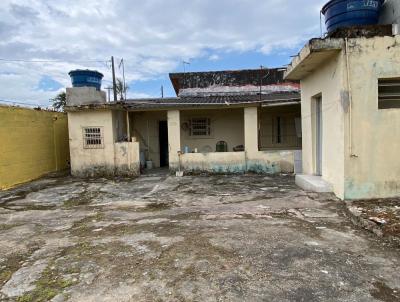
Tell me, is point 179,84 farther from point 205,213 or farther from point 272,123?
point 205,213

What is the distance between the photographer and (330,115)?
25.4 ft

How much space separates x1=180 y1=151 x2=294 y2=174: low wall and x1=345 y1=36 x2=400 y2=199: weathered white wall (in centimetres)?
557

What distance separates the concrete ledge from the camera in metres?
7.87

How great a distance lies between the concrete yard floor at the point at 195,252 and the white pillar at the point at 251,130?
15.0ft

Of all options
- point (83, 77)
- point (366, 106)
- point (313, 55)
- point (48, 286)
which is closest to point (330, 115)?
point (366, 106)

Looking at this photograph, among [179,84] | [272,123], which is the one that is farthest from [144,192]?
[179,84]

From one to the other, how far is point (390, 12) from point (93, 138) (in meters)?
10.5

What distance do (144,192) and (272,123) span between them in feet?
25.0

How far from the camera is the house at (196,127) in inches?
504

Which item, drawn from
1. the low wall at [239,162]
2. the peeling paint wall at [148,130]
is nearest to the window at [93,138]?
the peeling paint wall at [148,130]

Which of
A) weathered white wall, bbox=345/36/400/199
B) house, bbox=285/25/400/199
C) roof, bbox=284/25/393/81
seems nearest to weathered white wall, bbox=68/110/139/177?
roof, bbox=284/25/393/81

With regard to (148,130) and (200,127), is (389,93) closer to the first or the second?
(200,127)

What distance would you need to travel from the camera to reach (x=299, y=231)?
5289mm

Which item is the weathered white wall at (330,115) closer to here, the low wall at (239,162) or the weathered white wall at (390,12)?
the weathered white wall at (390,12)
